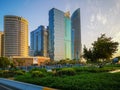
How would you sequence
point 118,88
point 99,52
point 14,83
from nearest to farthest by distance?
1. point 118,88
2. point 14,83
3. point 99,52

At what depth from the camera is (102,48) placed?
132ft

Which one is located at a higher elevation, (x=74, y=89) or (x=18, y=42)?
(x=18, y=42)

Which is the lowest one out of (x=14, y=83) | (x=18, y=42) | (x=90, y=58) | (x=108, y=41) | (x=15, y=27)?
(x=14, y=83)

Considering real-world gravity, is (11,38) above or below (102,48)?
above

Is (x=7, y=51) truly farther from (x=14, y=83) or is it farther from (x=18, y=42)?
(x=14, y=83)

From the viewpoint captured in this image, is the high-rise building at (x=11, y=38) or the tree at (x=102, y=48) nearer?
the tree at (x=102, y=48)

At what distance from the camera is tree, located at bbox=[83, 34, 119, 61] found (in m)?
40.2

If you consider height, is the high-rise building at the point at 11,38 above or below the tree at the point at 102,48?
above

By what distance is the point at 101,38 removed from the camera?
139 feet

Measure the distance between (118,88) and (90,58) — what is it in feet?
98.9

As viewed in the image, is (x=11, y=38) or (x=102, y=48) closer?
(x=102, y=48)

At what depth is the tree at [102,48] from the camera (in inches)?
1581

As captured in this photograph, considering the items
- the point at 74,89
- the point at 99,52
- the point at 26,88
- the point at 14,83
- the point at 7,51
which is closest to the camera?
the point at 74,89

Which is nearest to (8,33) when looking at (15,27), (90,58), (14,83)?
(15,27)
